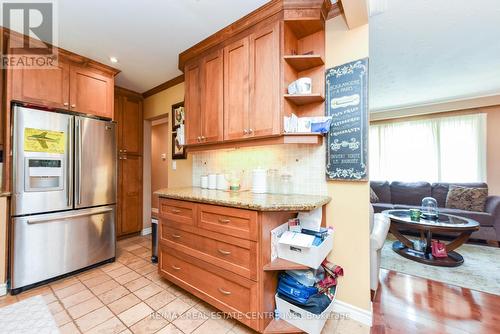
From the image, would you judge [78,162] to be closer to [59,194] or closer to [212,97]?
[59,194]

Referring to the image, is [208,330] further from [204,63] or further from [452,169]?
[452,169]

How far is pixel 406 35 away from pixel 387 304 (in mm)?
2590

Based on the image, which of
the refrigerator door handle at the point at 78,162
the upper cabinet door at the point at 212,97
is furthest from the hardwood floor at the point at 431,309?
the refrigerator door handle at the point at 78,162

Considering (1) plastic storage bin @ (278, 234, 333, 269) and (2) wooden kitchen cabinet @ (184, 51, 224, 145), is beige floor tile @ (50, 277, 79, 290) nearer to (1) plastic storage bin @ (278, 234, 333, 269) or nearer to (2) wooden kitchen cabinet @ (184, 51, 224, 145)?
(2) wooden kitchen cabinet @ (184, 51, 224, 145)

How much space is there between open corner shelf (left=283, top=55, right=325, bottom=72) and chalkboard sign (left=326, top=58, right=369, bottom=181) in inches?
5.0

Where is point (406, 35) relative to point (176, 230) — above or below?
above

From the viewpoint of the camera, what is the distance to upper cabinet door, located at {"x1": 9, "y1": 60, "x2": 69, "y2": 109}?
79.1 inches

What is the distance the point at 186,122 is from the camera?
7.93 feet

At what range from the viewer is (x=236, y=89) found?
6.36 feet

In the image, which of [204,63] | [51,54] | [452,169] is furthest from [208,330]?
[452,169]

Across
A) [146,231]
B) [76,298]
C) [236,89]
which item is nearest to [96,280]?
[76,298]

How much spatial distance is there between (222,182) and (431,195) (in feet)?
13.9

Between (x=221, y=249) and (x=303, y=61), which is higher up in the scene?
(x=303, y=61)

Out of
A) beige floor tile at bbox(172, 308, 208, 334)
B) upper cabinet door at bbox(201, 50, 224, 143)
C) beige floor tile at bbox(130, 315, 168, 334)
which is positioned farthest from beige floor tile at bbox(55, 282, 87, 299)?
upper cabinet door at bbox(201, 50, 224, 143)
